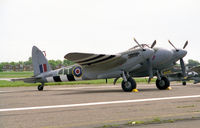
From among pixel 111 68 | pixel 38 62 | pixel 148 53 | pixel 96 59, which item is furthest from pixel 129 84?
pixel 38 62

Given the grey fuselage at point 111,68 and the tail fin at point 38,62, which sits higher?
the tail fin at point 38,62

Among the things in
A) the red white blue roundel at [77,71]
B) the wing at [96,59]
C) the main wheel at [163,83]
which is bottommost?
the main wheel at [163,83]

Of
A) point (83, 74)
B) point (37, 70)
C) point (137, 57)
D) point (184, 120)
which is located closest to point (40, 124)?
point (184, 120)

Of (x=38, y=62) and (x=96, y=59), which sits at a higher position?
(x=38, y=62)

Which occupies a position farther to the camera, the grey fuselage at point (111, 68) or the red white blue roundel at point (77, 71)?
the red white blue roundel at point (77, 71)

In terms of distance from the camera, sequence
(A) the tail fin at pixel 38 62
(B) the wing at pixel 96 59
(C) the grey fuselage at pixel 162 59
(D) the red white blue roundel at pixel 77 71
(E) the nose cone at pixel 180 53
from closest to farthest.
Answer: (B) the wing at pixel 96 59
(C) the grey fuselage at pixel 162 59
(E) the nose cone at pixel 180 53
(D) the red white blue roundel at pixel 77 71
(A) the tail fin at pixel 38 62

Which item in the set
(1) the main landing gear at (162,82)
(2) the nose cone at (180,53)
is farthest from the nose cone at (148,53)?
(1) the main landing gear at (162,82)

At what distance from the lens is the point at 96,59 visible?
16188mm

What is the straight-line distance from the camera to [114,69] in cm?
1653

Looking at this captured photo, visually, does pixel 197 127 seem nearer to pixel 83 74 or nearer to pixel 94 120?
pixel 94 120

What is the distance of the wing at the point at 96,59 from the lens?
15.5 meters

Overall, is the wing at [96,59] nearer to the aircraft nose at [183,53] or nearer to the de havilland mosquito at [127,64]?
the de havilland mosquito at [127,64]

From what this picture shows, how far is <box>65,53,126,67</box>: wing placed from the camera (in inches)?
610

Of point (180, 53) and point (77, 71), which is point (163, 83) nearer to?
point (180, 53)
